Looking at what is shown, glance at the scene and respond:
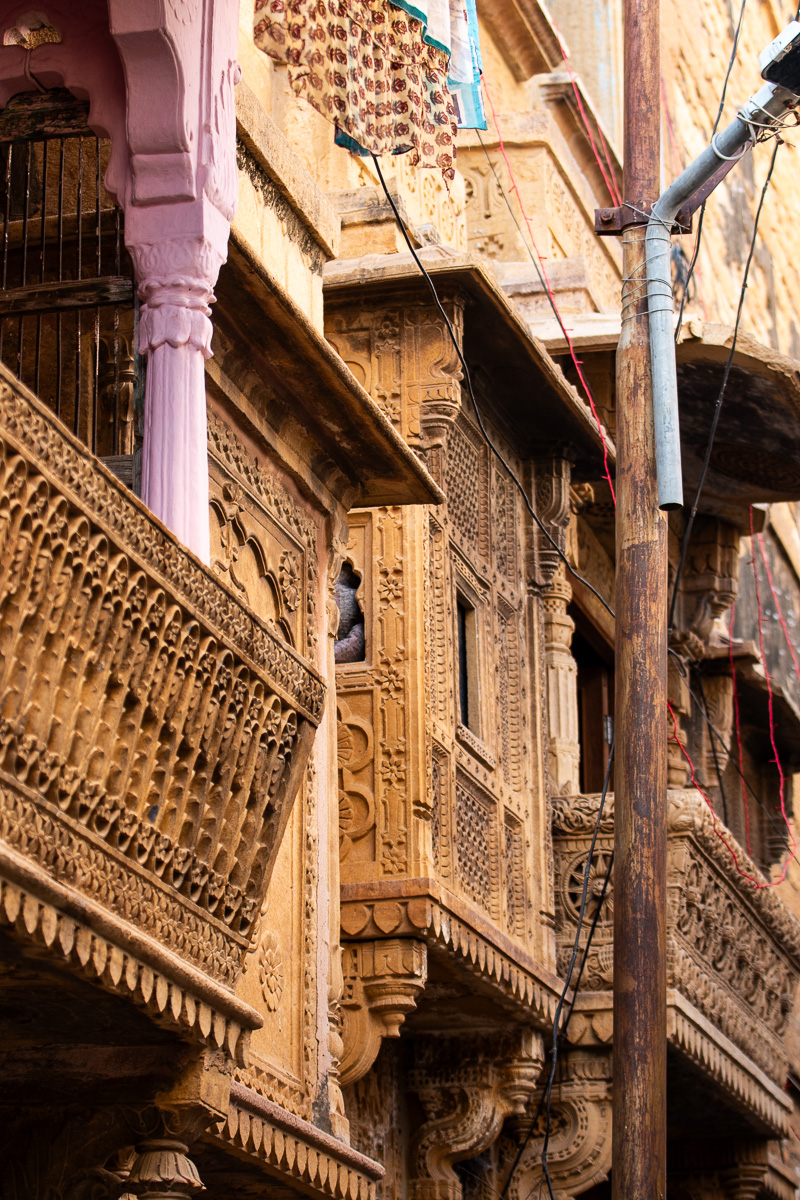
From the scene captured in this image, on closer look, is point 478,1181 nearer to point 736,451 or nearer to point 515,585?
point 515,585

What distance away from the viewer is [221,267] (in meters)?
7.88

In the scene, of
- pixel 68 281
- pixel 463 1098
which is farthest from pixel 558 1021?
pixel 68 281

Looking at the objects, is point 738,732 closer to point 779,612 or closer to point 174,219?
point 779,612

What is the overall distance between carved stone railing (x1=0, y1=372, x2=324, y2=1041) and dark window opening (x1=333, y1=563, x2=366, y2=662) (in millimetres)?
3243

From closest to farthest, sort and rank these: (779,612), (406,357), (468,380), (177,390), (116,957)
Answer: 1. (116,957)
2. (177,390)
3. (406,357)
4. (468,380)
5. (779,612)

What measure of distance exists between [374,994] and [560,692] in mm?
3214

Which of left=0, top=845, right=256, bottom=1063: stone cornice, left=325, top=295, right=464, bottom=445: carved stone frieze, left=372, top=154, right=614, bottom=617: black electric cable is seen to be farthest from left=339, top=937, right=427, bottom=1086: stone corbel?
left=0, top=845, right=256, bottom=1063: stone cornice

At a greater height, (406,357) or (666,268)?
(406,357)

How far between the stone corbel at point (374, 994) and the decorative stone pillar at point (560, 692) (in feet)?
9.24

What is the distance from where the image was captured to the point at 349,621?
10.3m

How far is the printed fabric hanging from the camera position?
8.74m

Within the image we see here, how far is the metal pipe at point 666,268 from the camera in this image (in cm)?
886

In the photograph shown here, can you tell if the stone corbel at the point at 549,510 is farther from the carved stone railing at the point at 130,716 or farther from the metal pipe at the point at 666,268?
the carved stone railing at the point at 130,716

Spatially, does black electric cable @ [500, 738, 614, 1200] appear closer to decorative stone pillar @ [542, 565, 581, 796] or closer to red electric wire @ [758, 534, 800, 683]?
decorative stone pillar @ [542, 565, 581, 796]
